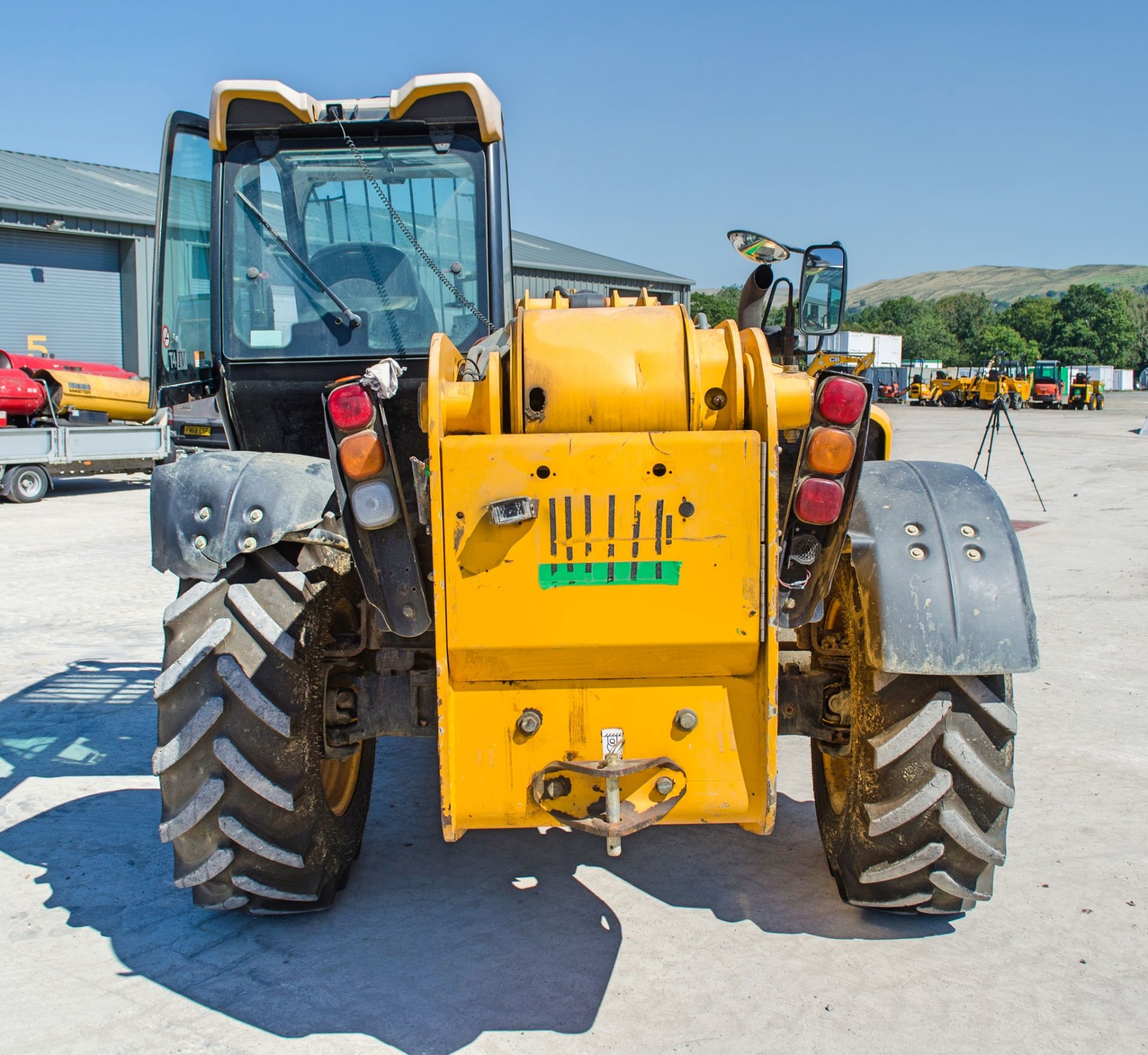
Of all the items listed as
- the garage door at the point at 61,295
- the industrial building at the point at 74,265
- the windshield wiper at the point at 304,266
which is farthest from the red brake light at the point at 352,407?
the garage door at the point at 61,295

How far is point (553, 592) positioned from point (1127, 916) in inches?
96.0

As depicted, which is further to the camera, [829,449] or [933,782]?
[933,782]

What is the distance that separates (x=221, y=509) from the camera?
3.28 m

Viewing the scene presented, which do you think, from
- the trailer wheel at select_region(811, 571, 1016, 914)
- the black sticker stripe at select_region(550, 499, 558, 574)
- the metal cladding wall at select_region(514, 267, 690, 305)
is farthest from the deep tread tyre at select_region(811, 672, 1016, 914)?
the metal cladding wall at select_region(514, 267, 690, 305)

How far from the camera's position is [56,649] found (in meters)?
7.20

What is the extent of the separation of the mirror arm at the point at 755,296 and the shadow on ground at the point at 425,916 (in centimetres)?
213

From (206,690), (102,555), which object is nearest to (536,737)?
(206,690)

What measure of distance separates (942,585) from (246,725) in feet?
7.14

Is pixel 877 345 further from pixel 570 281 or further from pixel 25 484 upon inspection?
pixel 25 484

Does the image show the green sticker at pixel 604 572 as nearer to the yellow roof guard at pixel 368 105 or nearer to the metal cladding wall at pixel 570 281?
the yellow roof guard at pixel 368 105

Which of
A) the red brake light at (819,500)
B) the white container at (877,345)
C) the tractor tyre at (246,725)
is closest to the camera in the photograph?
the red brake light at (819,500)

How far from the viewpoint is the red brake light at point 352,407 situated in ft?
9.12

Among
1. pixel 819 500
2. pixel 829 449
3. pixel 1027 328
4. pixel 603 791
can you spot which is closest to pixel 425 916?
pixel 603 791

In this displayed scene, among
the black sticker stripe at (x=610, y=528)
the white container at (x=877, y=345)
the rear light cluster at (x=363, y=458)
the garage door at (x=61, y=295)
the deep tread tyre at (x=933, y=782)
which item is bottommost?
the deep tread tyre at (x=933, y=782)
